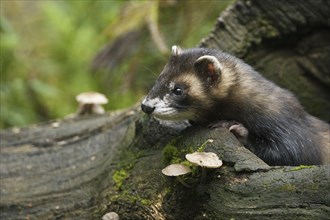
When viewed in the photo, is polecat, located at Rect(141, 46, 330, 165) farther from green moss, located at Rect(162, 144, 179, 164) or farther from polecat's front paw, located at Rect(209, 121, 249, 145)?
green moss, located at Rect(162, 144, 179, 164)

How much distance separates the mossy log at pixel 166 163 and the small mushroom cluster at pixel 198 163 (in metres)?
0.12

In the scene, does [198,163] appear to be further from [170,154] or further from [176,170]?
[170,154]

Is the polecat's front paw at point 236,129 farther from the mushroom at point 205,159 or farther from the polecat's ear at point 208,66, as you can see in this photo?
the mushroom at point 205,159

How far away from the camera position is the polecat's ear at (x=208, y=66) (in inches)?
167

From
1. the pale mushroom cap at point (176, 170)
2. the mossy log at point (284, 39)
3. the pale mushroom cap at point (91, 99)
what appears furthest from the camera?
the pale mushroom cap at point (91, 99)

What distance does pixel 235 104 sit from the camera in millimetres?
4406

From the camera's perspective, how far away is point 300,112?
15.0 ft

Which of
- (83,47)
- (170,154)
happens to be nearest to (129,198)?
(170,154)

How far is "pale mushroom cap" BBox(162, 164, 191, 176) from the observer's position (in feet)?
12.0

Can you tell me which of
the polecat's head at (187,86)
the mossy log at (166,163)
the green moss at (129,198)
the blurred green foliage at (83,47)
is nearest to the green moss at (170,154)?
the mossy log at (166,163)

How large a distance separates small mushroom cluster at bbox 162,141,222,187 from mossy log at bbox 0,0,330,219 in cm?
12

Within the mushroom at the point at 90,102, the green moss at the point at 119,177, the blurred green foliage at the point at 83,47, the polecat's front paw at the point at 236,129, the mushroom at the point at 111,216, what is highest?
the blurred green foliage at the point at 83,47

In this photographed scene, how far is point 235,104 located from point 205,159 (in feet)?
2.97

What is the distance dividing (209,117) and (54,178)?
1.49m
